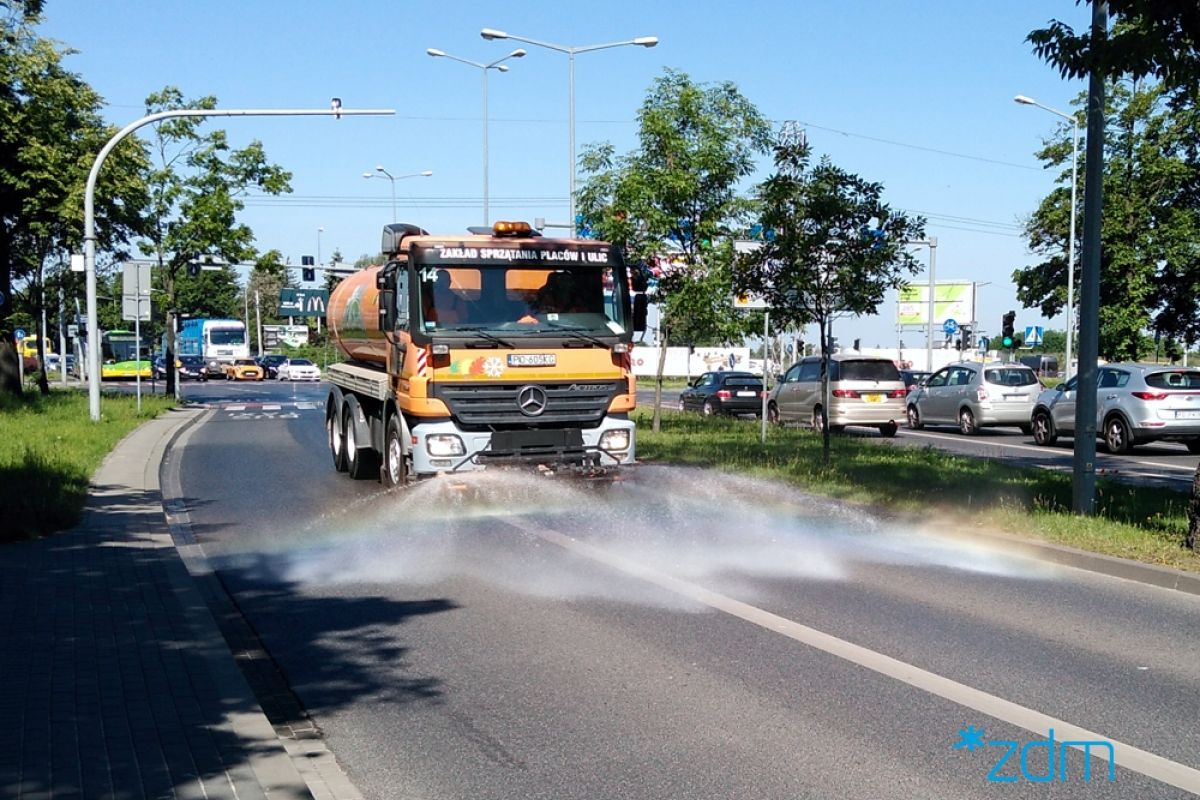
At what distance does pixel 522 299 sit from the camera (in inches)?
520

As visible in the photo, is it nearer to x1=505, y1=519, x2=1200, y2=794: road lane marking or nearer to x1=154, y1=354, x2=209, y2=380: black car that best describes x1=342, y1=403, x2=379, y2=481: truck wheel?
x1=505, y1=519, x2=1200, y2=794: road lane marking

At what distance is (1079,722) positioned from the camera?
5.80 metres

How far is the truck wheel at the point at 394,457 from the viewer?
13406 mm

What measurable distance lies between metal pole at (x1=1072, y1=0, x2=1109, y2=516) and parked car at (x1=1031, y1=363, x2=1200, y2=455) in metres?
10.1

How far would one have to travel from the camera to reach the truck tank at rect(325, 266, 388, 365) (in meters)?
15.2

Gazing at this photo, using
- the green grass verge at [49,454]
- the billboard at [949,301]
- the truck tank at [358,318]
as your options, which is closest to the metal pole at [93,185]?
the green grass verge at [49,454]

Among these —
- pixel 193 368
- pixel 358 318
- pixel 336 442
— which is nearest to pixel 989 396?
pixel 336 442

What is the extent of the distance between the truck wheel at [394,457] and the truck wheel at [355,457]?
1998 mm

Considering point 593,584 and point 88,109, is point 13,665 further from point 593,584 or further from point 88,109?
point 88,109

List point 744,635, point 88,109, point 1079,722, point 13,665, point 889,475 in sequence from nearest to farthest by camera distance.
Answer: point 1079,722 < point 13,665 < point 744,635 < point 889,475 < point 88,109

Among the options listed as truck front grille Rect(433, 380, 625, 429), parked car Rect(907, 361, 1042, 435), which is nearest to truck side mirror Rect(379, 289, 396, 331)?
truck front grille Rect(433, 380, 625, 429)

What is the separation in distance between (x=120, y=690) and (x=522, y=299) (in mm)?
7757

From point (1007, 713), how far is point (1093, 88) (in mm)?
7395

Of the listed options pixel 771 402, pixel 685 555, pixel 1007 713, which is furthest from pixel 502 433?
pixel 771 402
